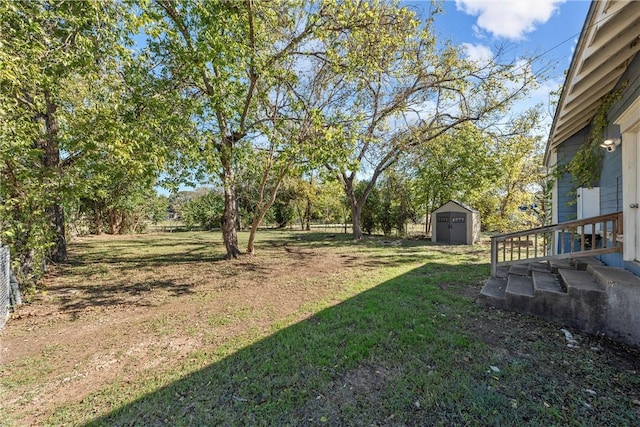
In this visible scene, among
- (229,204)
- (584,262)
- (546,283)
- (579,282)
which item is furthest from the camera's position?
(229,204)

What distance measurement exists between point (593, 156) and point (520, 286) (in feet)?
9.67

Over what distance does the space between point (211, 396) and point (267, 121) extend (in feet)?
23.9

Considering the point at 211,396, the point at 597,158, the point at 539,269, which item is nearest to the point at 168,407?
the point at 211,396

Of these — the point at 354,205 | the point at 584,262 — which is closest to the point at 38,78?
the point at 584,262

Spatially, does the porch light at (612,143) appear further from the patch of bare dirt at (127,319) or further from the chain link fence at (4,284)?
the chain link fence at (4,284)

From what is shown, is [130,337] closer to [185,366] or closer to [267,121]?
[185,366]

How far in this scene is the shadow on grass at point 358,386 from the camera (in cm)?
→ 202

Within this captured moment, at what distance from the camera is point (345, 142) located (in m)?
6.70

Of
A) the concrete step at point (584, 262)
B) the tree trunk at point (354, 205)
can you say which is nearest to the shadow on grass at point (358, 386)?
the concrete step at point (584, 262)

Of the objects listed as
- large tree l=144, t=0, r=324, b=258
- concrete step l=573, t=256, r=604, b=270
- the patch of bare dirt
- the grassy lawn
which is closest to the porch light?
concrete step l=573, t=256, r=604, b=270

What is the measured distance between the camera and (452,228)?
1242 centimetres

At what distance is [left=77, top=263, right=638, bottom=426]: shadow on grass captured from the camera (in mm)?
2023

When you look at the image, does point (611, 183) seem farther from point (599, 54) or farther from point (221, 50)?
point (221, 50)

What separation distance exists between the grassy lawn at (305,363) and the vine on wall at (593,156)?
114 inches
